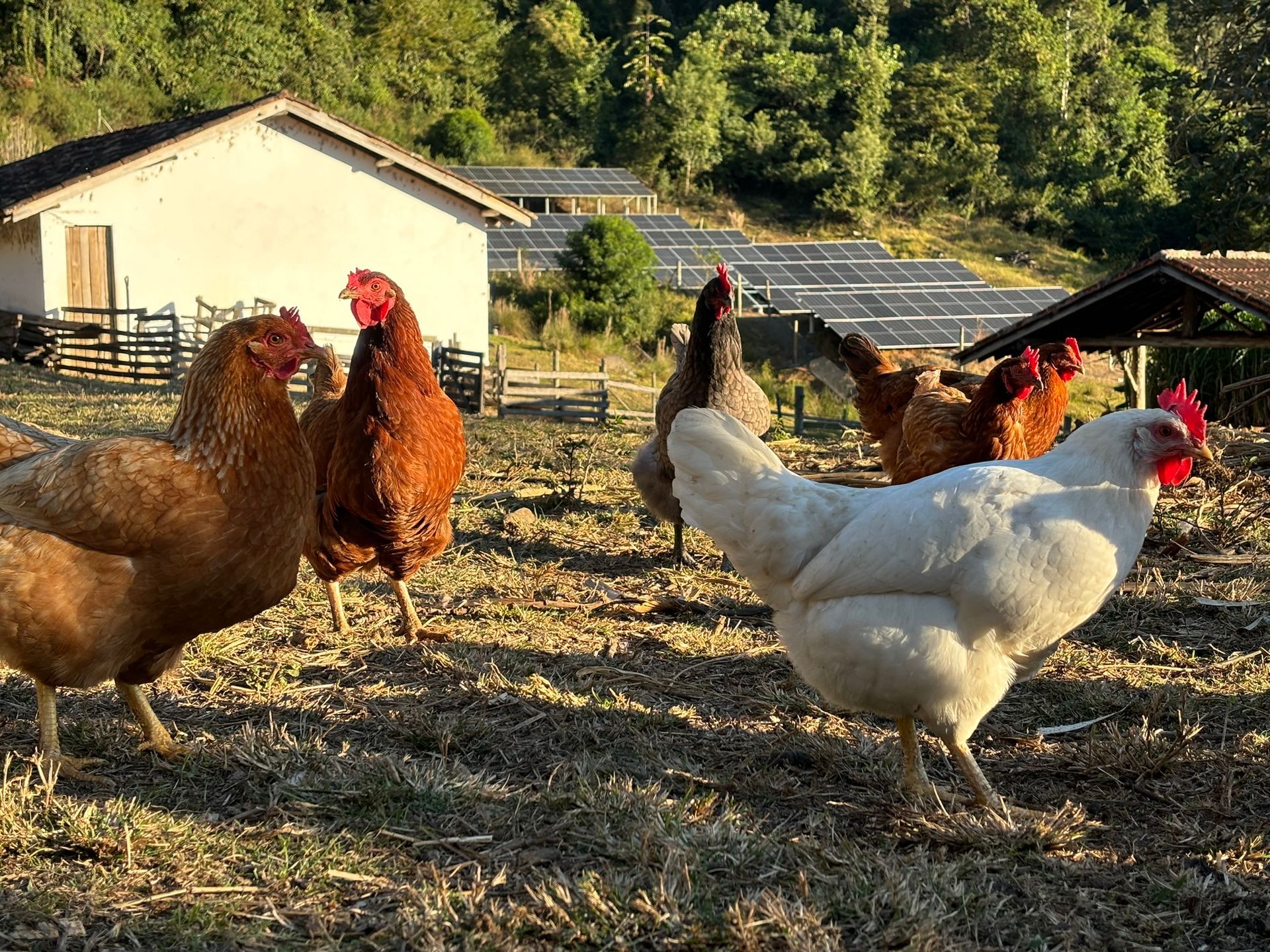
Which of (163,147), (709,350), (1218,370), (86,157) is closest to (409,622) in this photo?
(709,350)

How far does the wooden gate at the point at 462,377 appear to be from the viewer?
19.3 meters

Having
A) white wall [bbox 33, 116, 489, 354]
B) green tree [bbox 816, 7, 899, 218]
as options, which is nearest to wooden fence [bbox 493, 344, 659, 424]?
white wall [bbox 33, 116, 489, 354]

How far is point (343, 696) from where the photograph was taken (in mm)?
4672

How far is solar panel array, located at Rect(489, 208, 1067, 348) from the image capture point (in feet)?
92.1

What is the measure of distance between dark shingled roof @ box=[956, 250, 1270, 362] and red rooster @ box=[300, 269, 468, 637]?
362 inches

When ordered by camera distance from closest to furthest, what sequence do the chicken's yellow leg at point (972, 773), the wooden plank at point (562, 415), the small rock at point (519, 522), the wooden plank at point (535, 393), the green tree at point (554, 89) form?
the chicken's yellow leg at point (972, 773) < the small rock at point (519, 522) < the wooden plank at point (562, 415) < the wooden plank at point (535, 393) < the green tree at point (554, 89)

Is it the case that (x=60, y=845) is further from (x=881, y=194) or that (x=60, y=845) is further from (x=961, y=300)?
(x=881, y=194)

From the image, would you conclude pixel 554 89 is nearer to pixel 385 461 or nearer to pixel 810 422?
pixel 810 422

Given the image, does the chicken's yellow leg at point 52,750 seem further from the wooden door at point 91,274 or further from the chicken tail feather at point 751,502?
the wooden door at point 91,274

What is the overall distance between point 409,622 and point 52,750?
79.1 inches

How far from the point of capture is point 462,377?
1997 cm

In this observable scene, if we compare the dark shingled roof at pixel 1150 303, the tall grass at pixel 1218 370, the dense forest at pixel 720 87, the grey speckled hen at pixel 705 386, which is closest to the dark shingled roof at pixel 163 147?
the dark shingled roof at pixel 1150 303

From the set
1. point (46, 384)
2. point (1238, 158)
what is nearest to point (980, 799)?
point (1238, 158)

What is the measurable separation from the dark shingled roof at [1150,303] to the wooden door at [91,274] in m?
14.9
